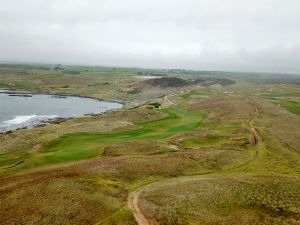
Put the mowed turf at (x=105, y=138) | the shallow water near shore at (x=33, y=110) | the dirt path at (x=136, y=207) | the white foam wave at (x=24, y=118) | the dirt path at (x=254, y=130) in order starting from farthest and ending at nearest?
the shallow water near shore at (x=33, y=110) < the white foam wave at (x=24, y=118) < the dirt path at (x=254, y=130) < the mowed turf at (x=105, y=138) < the dirt path at (x=136, y=207)

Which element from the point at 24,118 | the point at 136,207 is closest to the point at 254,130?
the point at 136,207

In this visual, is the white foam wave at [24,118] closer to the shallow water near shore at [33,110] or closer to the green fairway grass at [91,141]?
the shallow water near shore at [33,110]

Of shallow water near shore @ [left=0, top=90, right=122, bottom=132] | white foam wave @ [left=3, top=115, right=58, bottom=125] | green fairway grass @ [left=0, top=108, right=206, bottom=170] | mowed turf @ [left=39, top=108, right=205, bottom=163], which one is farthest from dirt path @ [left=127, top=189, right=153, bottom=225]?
white foam wave @ [left=3, top=115, right=58, bottom=125]

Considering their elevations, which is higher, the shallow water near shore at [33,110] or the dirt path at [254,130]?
the dirt path at [254,130]

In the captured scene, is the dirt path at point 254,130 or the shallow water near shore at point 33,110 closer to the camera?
the dirt path at point 254,130

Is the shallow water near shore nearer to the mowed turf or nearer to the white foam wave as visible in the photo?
the white foam wave

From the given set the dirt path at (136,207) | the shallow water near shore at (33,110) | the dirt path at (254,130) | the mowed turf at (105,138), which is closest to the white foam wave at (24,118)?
the shallow water near shore at (33,110)

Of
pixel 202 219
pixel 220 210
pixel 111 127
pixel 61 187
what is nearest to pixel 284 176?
pixel 220 210
